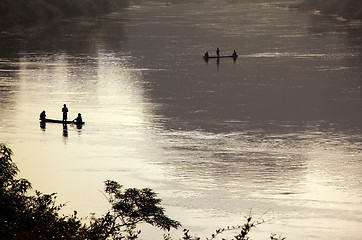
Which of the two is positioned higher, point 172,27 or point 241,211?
point 172,27

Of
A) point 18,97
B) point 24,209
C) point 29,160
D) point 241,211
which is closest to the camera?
point 24,209

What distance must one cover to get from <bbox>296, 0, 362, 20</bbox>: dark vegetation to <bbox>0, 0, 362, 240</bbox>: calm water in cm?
2817

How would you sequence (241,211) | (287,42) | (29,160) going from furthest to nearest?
(287,42) < (29,160) < (241,211)

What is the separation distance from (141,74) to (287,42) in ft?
111

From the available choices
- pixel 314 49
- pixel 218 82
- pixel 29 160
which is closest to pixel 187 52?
pixel 314 49

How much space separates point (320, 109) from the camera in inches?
2496

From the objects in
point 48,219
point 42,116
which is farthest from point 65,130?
point 48,219

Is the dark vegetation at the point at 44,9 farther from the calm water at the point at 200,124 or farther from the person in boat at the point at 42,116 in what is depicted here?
the person in boat at the point at 42,116

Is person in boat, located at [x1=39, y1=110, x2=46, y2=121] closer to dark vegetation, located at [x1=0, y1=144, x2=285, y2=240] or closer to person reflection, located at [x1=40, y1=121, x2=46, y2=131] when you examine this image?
person reflection, located at [x1=40, y1=121, x2=46, y2=131]

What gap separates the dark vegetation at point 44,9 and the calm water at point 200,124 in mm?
16051

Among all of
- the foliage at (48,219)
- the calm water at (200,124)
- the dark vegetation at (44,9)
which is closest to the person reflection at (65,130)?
the calm water at (200,124)

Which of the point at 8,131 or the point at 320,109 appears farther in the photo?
the point at 320,109

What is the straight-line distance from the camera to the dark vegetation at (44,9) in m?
135

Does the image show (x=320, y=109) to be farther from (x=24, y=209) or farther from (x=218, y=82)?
(x=24, y=209)
